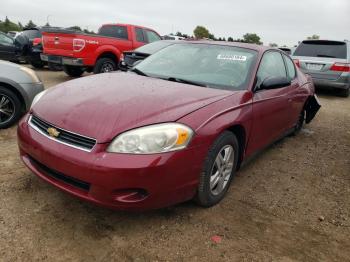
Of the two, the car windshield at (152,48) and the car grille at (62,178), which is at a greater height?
the car windshield at (152,48)

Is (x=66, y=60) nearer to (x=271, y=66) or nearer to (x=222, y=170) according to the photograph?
(x=271, y=66)

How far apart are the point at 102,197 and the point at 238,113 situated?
56.4 inches

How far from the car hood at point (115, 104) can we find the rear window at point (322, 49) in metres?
7.78

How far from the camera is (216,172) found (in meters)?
3.05

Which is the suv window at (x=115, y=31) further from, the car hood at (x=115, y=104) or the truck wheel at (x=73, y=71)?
the car hood at (x=115, y=104)

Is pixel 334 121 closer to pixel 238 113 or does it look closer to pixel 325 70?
pixel 325 70

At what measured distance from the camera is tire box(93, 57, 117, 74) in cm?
955

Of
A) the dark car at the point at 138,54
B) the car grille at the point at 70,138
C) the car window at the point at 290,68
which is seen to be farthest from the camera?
the dark car at the point at 138,54

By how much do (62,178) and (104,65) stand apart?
754 cm

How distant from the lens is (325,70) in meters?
9.43

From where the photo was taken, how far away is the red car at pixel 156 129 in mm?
2420

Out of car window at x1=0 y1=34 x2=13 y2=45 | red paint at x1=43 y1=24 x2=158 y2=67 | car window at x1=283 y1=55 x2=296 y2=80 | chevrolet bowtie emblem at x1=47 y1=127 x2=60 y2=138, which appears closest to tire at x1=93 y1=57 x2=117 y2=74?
red paint at x1=43 y1=24 x2=158 y2=67

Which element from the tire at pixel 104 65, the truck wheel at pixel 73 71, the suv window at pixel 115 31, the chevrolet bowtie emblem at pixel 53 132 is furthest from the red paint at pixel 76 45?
the chevrolet bowtie emblem at pixel 53 132

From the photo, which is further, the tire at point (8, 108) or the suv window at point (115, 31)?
the suv window at point (115, 31)
